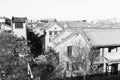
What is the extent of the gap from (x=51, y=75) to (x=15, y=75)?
13.3 metres

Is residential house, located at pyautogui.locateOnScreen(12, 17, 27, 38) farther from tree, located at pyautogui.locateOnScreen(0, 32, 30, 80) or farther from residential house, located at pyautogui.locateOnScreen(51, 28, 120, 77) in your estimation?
tree, located at pyautogui.locateOnScreen(0, 32, 30, 80)

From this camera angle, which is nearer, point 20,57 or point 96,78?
point 20,57

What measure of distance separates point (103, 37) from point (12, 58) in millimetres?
18762

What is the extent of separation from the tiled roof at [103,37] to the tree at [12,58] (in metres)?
14.2

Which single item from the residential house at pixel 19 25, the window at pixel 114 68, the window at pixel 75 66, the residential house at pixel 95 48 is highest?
the residential house at pixel 19 25

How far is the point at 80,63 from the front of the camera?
22844 mm

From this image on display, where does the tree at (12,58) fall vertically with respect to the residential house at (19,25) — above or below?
below

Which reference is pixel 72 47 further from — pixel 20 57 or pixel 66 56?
pixel 20 57

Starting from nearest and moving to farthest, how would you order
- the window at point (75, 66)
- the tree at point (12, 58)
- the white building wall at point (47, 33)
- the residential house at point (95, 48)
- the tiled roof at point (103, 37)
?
the tree at point (12, 58) → the window at point (75, 66) → the residential house at point (95, 48) → the tiled roof at point (103, 37) → the white building wall at point (47, 33)

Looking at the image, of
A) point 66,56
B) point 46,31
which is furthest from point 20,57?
point 46,31

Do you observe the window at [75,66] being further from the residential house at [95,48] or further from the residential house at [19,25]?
the residential house at [19,25]

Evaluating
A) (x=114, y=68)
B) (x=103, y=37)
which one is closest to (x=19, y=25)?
(x=103, y=37)

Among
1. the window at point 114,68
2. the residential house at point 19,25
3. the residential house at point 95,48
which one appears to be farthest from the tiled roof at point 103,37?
the residential house at point 19,25

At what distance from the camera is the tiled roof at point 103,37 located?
86.3 feet
